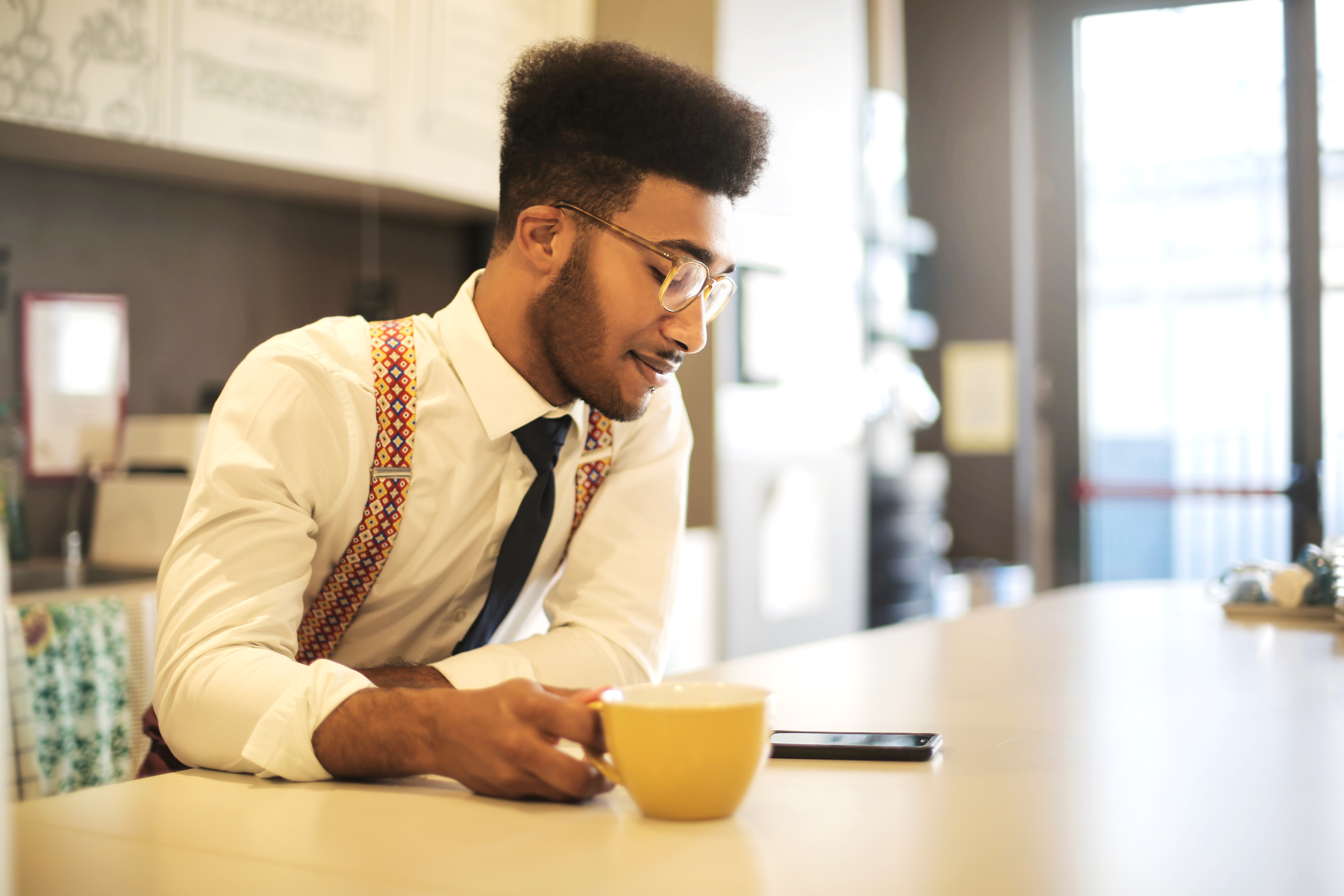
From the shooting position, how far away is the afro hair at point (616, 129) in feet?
4.33

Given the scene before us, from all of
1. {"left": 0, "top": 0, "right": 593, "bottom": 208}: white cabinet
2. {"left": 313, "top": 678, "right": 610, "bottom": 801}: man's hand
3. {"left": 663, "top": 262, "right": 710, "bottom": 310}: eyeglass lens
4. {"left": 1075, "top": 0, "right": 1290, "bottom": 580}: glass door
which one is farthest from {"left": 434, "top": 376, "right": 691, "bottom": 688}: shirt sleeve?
{"left": 1075, "top": 0, "right": 1290, "bottom": 580}: glass door

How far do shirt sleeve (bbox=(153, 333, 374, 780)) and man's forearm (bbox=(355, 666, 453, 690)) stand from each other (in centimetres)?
11

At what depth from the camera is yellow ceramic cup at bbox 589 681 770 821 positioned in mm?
712

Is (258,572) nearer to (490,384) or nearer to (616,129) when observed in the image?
(490,384)

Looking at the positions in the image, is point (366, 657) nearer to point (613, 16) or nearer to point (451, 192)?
point (451, 192)

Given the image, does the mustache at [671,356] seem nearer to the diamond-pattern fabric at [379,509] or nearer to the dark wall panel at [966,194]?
the diamond-pattern fabric at [379,509]

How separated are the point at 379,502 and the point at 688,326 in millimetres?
379

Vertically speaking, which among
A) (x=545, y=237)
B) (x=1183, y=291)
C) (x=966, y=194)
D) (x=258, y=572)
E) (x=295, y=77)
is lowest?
(x=258, y=572)

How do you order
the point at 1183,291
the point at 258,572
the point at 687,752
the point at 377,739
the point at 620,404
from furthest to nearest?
1. the point at 1183,291
2. the point at 620,404
3. the point at 258,572
4. the point at 377,739
5. the point at 687,752

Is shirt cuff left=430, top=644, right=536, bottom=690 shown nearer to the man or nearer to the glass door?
the man

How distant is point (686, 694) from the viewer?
786 mm

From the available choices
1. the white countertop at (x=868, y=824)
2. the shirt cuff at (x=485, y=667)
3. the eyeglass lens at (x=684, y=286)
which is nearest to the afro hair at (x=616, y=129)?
the eyeglass lens at (x=684, y=286)

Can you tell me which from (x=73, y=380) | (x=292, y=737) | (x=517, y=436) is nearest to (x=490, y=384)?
(x=517, y=436)

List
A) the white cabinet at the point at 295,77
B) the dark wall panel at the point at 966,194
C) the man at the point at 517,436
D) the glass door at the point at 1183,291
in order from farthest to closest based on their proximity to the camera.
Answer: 1. the dark wall panel at the point at 966,194
2. the glass door at the point at 1183,291
3. the white cabinet at the point at 295,77
4. the man at the point at 517,436
